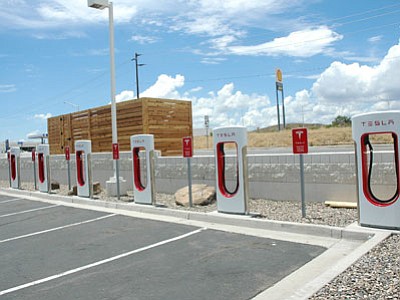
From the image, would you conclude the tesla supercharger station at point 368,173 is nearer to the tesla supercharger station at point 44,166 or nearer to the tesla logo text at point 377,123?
the tesla logo text at point 377,123

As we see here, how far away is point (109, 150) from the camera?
59.7 ft

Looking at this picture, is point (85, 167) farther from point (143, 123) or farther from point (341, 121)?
point (341, 121)

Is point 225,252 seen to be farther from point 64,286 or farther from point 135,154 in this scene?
point 135,154

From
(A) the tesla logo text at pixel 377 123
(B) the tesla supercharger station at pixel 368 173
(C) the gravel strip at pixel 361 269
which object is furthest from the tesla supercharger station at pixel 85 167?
(A) the tesla logo text at pixel 377 123

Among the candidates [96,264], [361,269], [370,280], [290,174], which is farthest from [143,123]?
[370,280]

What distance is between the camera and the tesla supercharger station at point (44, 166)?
15328 mm

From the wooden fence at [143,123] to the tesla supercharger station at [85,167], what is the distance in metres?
3.07

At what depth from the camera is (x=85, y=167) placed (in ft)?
44.1

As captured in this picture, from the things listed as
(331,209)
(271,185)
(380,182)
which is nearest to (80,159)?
(271,185)

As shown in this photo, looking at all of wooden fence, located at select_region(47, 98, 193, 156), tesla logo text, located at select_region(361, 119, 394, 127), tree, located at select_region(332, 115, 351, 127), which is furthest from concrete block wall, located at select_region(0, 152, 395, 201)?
tree, located at select_region(332, 115, 351, 127)

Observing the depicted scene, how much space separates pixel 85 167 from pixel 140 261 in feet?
25.1

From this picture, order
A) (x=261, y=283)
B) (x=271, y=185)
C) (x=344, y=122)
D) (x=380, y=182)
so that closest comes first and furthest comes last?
(x=261, y=283)
(x=380, y=182)
(x=271, y=185)
(x=344, y=122)

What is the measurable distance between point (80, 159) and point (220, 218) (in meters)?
Result: 6.60

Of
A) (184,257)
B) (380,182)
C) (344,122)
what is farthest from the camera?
(344,122)
